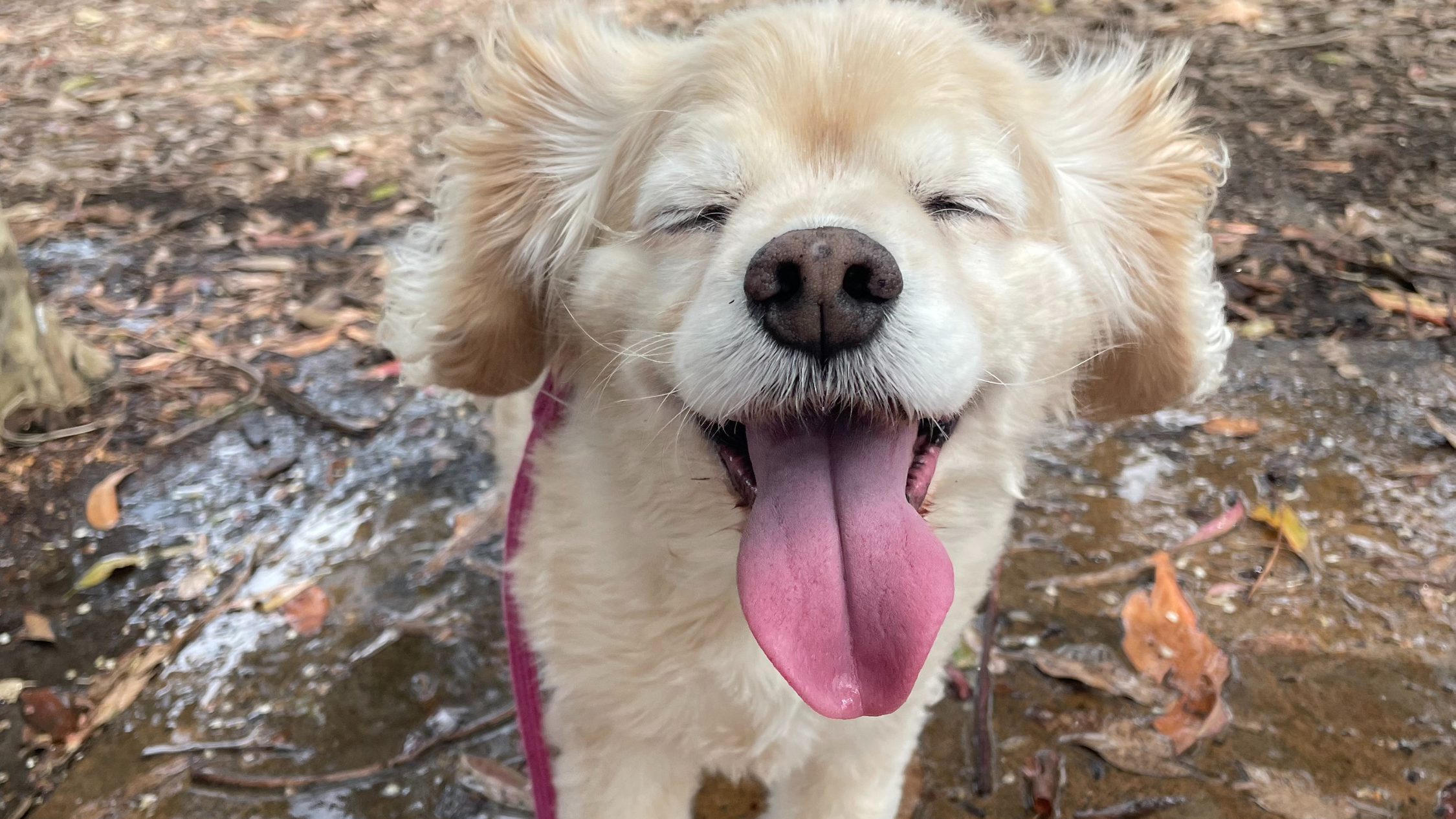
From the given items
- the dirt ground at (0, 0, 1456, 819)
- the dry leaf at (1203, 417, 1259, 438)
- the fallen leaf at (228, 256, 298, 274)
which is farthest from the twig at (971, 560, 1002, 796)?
the fallen leaf at (228, 256, 298, 274)

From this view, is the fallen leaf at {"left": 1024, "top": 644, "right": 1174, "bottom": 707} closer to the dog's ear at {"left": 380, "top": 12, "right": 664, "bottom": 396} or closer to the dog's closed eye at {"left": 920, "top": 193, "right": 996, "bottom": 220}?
the dog's closed eye at {"left": 920, "top": 193, "right": 996, "bottom": 220}

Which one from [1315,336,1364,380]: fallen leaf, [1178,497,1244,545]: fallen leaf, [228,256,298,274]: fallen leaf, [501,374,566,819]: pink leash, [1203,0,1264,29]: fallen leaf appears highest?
[1203,0,1264,29]: fallen leaf

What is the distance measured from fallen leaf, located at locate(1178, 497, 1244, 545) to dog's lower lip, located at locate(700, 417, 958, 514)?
67.0 inches

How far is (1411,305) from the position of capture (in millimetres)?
3844

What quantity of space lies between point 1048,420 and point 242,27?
7916 millimetres

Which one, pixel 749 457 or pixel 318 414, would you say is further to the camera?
pixel 318 414

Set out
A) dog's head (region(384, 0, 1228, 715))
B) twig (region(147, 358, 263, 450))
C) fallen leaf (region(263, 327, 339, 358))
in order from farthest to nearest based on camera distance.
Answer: fallen leaf (region(263, 327, 339, 358))
twig (region(147, 358, 263, 450))
dog's head (region(384, 0, 1228, 715))

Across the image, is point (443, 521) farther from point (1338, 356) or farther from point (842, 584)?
point (1338, 356)

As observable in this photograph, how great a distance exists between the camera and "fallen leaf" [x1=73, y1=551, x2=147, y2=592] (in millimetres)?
2857

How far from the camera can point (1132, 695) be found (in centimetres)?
248

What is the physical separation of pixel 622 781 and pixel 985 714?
1.05 m

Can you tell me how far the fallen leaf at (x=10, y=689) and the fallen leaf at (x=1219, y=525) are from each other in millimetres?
3396

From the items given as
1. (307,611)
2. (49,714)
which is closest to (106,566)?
(49,714)

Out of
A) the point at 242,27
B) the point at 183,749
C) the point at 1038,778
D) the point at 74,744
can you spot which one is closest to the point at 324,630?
the point at 183,749
